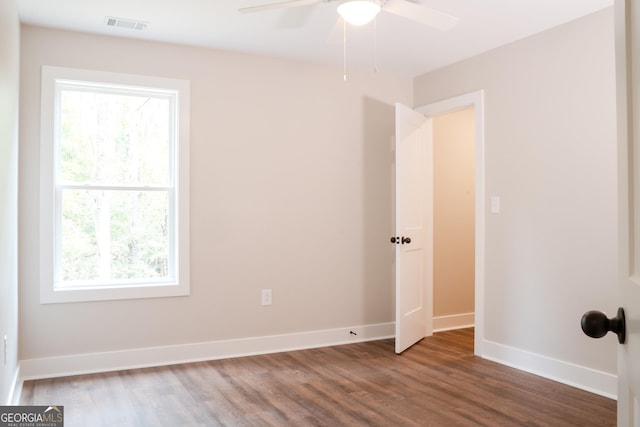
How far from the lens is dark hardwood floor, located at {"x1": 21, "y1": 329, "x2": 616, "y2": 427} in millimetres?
2887

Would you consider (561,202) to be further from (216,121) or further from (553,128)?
(216,121)

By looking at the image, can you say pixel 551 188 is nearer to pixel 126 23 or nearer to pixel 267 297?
pixel 267 297

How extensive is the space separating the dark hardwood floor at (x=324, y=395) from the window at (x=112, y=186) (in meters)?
0.70

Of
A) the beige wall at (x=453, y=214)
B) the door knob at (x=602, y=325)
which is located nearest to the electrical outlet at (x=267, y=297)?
the beige wall at (x=453, y=214)

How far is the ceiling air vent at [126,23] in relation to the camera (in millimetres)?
3512

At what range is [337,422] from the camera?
283 cm

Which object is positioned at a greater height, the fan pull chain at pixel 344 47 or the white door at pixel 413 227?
the fan pull chain at pixel 344 47

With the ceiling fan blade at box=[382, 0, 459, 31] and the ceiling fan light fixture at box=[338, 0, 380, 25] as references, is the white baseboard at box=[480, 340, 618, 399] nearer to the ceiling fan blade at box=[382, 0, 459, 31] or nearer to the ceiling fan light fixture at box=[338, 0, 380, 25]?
the ceiling fan blade at box=[382, 0, 459, 31]

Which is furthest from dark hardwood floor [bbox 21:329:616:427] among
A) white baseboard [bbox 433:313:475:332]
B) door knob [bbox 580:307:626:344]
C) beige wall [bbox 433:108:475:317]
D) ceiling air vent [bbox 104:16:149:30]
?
ceiling air vent [bbox 104:16:149:30]

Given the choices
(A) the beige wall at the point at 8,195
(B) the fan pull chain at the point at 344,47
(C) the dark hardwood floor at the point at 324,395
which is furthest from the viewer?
(B) the fan pull chain at the point at 344,47

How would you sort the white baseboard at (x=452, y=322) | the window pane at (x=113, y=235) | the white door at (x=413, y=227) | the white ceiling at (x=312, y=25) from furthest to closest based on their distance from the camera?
1. the white baseboard at (x=452, y=322)
2. the white door at (x=413, y=227)
3. the window pane at (x=113, y=235)
4. the white ceiling at (x=312, y=25)

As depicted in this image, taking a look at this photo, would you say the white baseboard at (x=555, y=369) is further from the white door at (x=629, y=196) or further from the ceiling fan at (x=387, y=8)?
→ the white door at (x=629, y=196)

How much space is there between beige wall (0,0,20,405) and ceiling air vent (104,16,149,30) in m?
0.56

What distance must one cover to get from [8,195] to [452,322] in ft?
13.5
